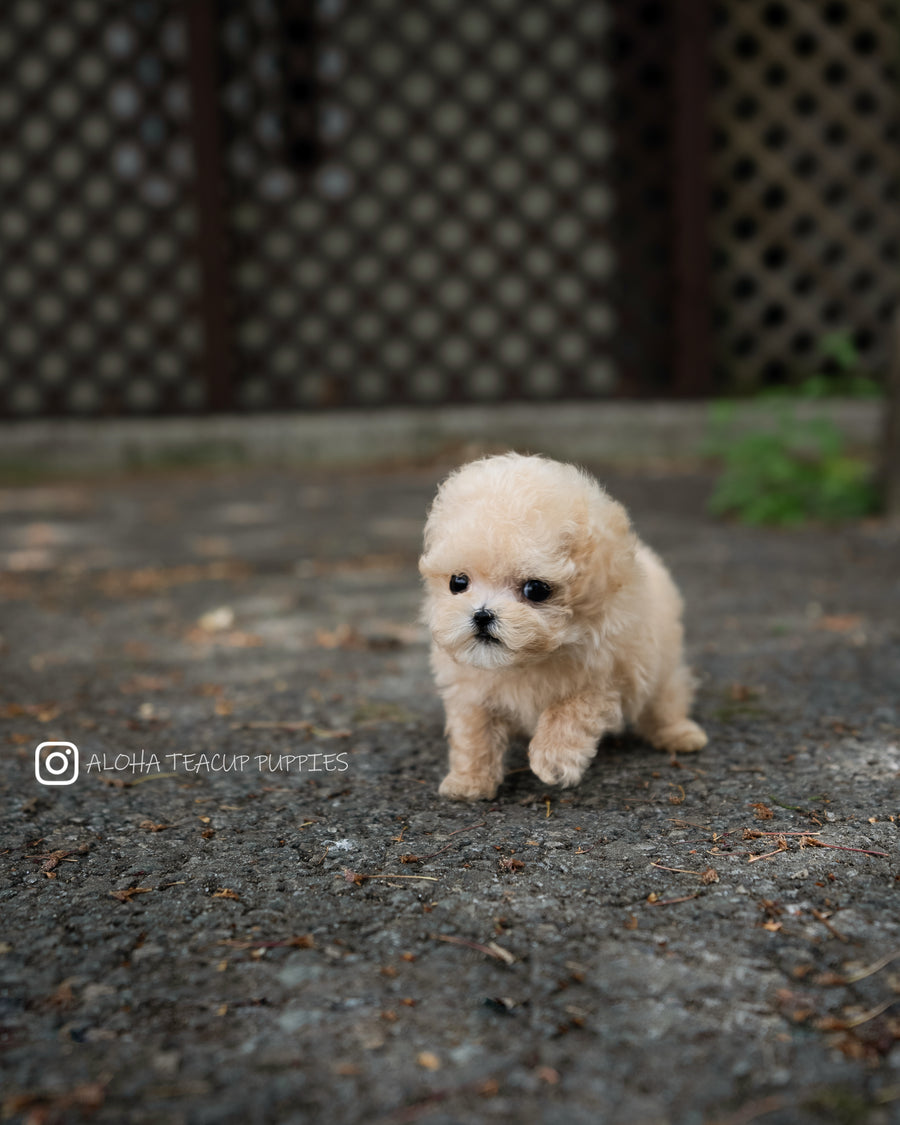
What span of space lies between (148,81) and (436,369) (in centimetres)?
278

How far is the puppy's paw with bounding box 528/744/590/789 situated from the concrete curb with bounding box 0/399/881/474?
4.88 metres

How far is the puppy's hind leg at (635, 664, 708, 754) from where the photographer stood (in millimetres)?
2041

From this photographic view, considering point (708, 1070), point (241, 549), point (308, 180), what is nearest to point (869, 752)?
point (708, 1070)

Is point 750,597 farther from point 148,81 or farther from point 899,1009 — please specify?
point 148,81

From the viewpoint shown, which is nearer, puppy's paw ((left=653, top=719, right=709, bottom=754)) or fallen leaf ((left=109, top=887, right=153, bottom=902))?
fallen leaf ((left=109, top=887, right=153, bottom=902))

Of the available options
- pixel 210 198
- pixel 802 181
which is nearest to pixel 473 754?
pixel 210 198

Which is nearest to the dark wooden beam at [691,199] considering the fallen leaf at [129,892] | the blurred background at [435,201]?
the blurred background at [435,201]

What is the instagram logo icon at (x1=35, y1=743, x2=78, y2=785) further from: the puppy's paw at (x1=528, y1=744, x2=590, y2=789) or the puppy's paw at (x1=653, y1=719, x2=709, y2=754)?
the puppy's paw at (x1=653, y1=719, x2=709, y2=754)

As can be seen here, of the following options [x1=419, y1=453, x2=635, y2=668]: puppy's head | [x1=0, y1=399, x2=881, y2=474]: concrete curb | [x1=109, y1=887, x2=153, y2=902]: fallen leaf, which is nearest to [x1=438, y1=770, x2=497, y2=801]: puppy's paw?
[x1=419, y1=453, x2=635, y2=668]: puppy's head

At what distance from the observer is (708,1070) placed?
3.63ft

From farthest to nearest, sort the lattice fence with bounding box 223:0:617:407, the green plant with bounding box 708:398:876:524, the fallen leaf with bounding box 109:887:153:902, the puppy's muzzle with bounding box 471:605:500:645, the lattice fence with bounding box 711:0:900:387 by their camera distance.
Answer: the lattice fence with bounding box 223:0:617:407 < the lattice fence with bounding box 711:0:900:387 < the green plant with bounding box 708:398:876:524 < the puppy's muzzle with bounding box 471:605:500:645 < the fallen leaf with bounding box 109:887:153:902

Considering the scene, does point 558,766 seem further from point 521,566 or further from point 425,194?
point 425,194

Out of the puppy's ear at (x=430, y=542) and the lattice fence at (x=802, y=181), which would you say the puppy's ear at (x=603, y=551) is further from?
the lattice fence at (x=802, y=181)

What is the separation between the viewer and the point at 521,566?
1.64 m
